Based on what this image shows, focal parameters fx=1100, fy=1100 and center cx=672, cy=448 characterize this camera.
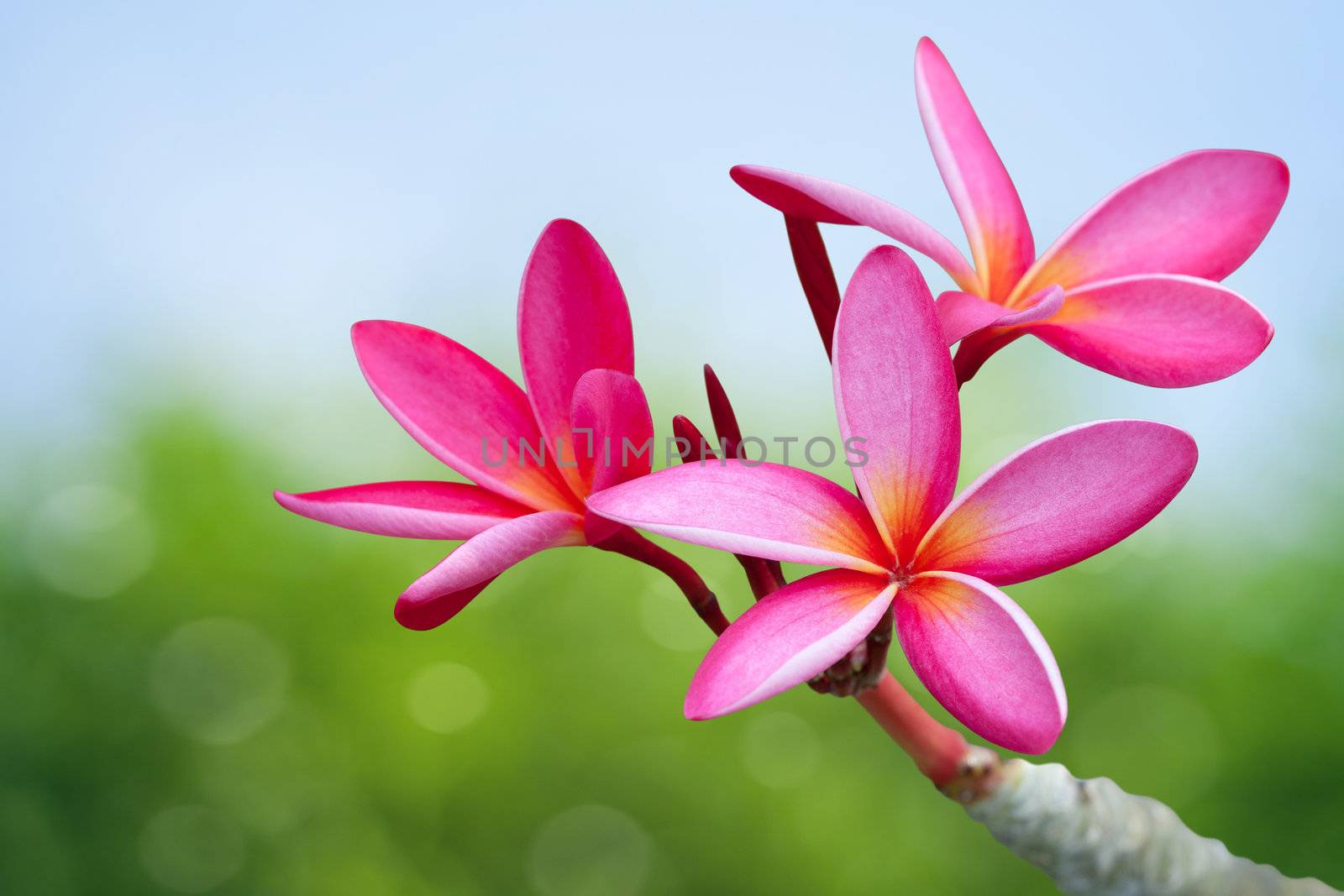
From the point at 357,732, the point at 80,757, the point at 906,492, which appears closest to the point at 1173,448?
the point at 906,492

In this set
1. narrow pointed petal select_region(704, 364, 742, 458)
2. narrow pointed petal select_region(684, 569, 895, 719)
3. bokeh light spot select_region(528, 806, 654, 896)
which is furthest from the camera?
bokeh light spot select_region(528, 806, 654, 896)

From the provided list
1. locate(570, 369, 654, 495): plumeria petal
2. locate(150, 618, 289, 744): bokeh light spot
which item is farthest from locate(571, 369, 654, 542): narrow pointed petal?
locate(150, 618, 289, 744): bokeh light spot

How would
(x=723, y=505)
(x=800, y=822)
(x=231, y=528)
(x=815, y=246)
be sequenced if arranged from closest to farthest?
(x=723, y=505), (x=815, y=246), (x=800, y=822), (x=231, y=528)

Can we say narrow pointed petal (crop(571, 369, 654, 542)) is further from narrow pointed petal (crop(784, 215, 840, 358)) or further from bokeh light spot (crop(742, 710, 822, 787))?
bokeh light spot (crop(742, 710, 822, 787))

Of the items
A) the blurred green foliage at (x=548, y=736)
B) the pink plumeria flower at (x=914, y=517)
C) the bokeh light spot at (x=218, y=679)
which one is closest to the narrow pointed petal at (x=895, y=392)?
the pink plumeria flower at (x=914, y=517)

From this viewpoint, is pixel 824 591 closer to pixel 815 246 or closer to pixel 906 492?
pixel 906 492

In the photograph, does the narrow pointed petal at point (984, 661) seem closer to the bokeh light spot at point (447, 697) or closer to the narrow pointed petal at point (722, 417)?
the narrow pointed petal at point (722, 417)
